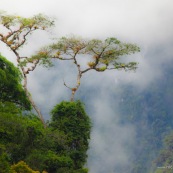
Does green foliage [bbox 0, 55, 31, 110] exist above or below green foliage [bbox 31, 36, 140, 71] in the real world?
below

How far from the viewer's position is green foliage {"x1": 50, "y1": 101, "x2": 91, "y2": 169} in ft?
A: 83.1

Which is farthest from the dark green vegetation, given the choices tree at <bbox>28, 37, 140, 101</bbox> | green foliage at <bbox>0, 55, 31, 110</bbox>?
tree at <bbox>28, 37, 140, 101</bbox>

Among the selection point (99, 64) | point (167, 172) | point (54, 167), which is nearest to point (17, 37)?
point (99, 64)

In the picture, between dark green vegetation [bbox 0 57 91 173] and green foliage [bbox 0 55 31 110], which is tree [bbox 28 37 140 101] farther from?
green foliage [bbox 0 55 31 110]

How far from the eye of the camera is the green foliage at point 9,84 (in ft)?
73.6

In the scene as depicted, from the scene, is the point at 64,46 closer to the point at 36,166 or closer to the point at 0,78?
the point at 0,78

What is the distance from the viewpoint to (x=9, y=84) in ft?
75.1

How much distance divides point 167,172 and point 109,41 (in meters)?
175

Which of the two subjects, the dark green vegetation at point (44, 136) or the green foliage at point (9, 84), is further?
the green foliage at point (9, 84)

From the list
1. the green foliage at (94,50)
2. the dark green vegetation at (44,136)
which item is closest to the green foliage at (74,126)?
the dark green vegetation at (44,136)

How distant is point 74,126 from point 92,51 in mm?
6591

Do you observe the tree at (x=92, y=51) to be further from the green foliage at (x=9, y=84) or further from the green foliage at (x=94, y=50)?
the green foliage at (x=9, y=84)

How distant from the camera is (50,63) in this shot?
30.2 meters

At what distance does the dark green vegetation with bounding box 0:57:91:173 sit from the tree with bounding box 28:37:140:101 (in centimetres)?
354
